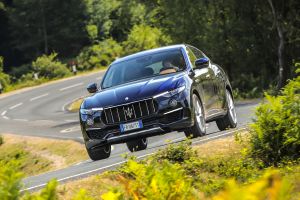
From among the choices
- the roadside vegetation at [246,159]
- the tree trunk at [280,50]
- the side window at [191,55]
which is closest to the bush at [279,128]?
the roadside vegetation at [246,159]

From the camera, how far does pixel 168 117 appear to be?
1081 cm

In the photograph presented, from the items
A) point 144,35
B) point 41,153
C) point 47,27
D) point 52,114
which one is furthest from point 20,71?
point 41,153

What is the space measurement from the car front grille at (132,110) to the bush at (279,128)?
2.33 m

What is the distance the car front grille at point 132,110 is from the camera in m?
10.8

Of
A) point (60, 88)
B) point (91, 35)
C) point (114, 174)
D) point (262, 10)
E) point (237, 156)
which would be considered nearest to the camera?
point (114, 174)

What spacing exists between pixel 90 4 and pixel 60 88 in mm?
23257

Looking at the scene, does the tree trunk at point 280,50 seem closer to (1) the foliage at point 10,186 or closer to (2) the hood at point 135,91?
(2) the hood at point 135,91

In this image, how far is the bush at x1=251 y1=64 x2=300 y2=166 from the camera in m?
8.42

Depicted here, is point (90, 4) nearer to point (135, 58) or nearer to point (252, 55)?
point (252, 55)

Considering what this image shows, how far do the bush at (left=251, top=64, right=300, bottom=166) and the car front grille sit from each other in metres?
2.33

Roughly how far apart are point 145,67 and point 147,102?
1403 millimetres

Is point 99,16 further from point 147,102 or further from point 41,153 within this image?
point 147,102

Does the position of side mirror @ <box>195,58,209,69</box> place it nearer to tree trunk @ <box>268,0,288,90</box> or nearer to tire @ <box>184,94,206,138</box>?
tire @ <box>184,94,206,138</box>

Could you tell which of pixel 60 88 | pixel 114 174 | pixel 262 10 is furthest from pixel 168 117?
pixel 60 88
